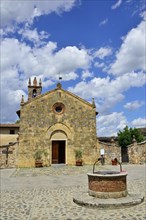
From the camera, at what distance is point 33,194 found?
34.5 feet

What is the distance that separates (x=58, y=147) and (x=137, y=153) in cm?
914

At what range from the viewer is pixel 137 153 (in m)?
26.1

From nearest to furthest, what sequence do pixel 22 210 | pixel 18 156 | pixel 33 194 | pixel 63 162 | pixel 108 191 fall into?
pixel 22 210 → pixel 108 191 → pixel 33 194 → pixel 18 156 → pixel 63 162

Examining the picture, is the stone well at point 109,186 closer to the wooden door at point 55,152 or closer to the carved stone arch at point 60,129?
the carved stone arch at point 60,129

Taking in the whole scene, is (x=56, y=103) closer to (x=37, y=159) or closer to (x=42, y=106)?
(x=42, y=106)

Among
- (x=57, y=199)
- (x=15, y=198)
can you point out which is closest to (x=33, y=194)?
(x=15, y=198)

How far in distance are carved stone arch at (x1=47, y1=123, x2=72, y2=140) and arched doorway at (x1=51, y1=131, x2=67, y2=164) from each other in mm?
248

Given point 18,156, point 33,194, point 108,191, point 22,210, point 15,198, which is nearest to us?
point 22,210

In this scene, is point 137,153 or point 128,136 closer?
point 137,153

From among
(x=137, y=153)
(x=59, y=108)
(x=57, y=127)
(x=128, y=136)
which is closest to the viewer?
(x=57, y=127)

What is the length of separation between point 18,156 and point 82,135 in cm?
723

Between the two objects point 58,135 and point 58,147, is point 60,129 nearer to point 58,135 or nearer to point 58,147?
point 58,135

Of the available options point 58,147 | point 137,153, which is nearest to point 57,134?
point 58,147

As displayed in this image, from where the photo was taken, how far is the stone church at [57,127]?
79.7ft
